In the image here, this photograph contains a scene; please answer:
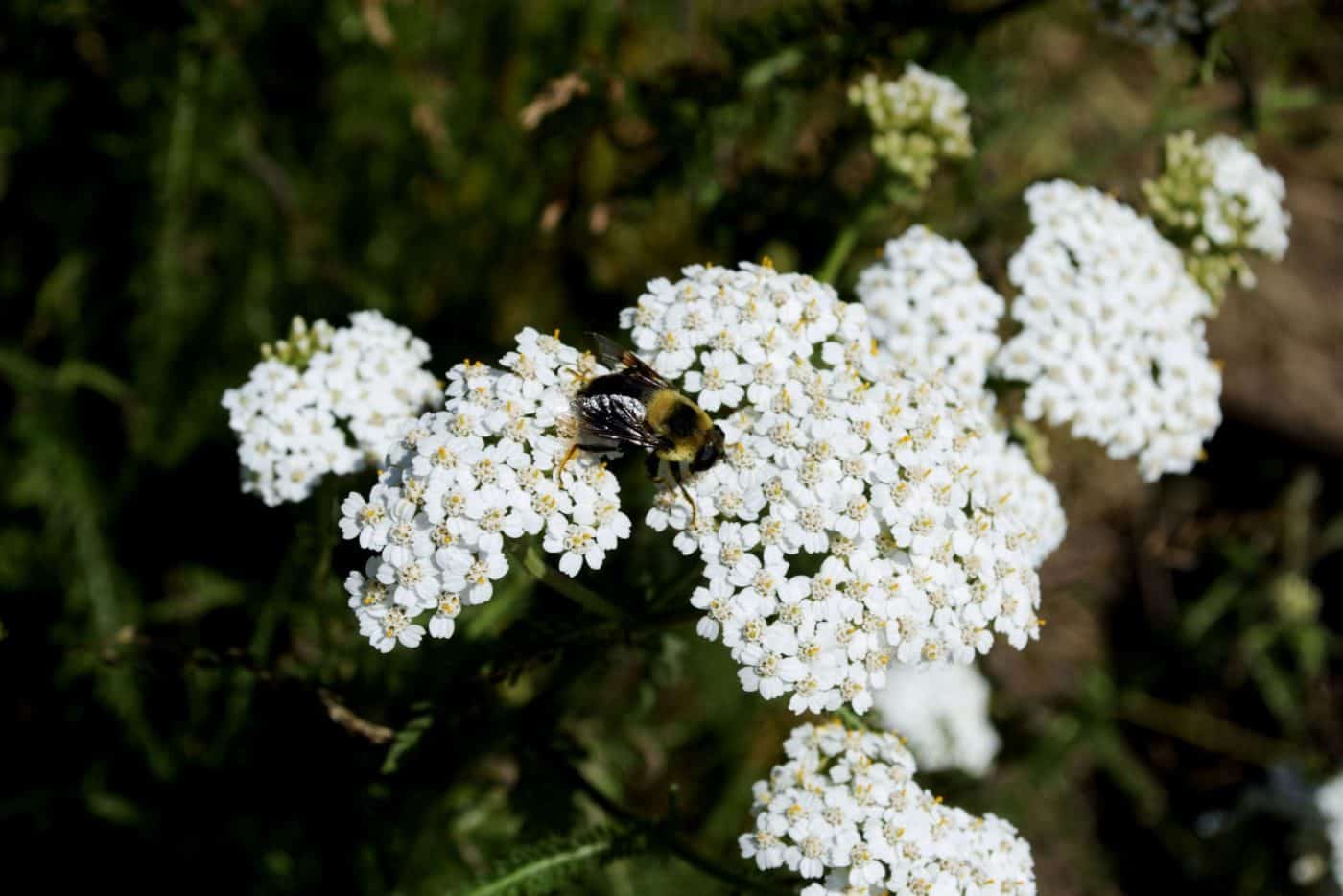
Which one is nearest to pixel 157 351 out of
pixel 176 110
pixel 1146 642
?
pixel 176 110

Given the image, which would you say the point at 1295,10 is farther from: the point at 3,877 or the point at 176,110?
the point at 3,877

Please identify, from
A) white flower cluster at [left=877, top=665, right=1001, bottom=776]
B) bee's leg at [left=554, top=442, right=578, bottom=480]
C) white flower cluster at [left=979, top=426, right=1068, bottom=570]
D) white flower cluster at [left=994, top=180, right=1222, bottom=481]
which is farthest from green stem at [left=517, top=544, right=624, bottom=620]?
white flower cluster at [left=877, top=665, right=1001, bottom=776]

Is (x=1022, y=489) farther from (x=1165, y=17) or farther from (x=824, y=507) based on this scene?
(x=1165, y=17)

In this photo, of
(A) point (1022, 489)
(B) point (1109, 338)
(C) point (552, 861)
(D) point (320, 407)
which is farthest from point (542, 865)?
(B) point (1109, 338)

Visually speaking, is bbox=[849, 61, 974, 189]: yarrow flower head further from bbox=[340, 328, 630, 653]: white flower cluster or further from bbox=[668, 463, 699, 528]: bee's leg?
bbox=[340, 328, 630, 653]: white flower cluster

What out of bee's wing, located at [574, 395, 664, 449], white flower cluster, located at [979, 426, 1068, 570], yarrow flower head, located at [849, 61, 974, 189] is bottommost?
white flower cluster, located at [979, 426, 1068, 570]
